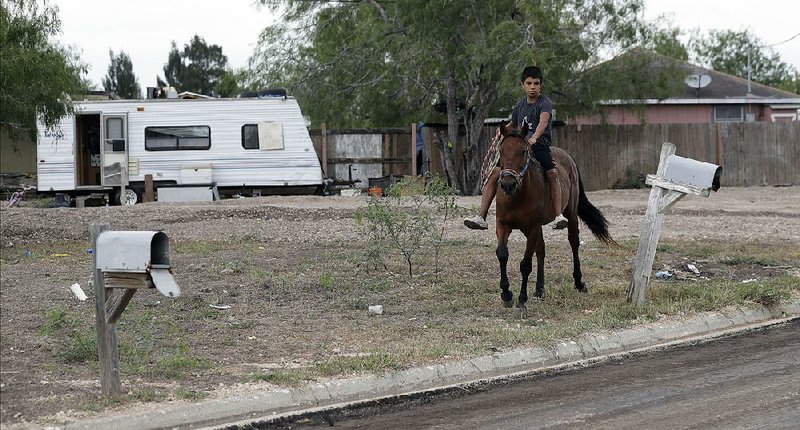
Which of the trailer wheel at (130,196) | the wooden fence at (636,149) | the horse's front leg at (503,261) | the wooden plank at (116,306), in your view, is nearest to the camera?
the wooden plank at (116,306)

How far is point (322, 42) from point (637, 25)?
937 centimetres

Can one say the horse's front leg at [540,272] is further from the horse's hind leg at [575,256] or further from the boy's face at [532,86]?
the boy's face at [532,86]

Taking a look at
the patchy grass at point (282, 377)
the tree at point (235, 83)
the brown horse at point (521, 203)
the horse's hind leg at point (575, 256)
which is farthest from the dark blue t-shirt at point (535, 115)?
the tree at point (235, 83)

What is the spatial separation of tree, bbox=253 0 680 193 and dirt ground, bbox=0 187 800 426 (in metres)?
8.53

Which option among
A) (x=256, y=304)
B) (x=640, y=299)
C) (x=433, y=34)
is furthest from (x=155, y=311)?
(x=433, y=34)

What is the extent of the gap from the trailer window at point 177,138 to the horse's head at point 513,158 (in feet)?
66.8

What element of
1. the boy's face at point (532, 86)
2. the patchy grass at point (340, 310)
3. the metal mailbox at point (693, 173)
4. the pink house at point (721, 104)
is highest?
the pink house at point (721, 104)

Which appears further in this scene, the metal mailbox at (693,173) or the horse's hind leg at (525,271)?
the horse's hind leg at (525,271)

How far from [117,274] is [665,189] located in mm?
6102

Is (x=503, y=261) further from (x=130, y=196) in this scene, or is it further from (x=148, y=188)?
(x=130, y=196)

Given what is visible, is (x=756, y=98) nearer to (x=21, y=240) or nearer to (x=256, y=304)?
(x=21, y=240)

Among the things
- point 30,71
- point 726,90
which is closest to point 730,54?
point 726,90

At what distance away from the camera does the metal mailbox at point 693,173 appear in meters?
10.5

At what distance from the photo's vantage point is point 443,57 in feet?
96.5
